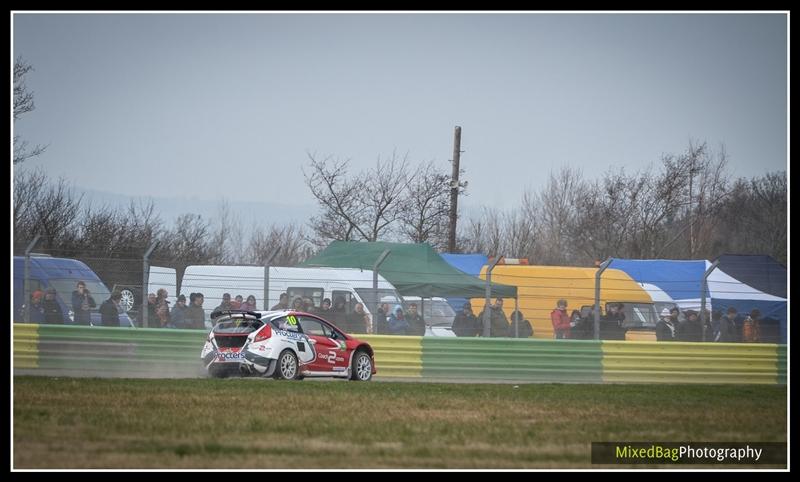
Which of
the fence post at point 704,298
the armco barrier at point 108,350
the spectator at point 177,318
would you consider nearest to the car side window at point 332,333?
the armco barrier at point 108,350

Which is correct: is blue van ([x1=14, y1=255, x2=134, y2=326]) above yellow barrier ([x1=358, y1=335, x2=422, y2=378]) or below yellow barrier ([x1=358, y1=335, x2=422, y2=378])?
above

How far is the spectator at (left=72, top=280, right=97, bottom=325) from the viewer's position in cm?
2009

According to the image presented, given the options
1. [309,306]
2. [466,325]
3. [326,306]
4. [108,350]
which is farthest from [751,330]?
[108,350]

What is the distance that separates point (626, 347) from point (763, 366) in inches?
108

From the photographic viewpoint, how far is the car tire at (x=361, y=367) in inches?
733

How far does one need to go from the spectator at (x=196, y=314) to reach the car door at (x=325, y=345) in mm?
2988

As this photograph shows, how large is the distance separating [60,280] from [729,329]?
13.3 metres

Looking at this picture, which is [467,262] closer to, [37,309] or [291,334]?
[291,334]

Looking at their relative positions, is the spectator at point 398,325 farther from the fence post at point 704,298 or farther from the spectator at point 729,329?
the spectator at point 729,329

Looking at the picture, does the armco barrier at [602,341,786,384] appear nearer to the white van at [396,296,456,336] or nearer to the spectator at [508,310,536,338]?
the spectator at [508,310,536,338]

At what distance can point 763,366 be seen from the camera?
20.9 meters

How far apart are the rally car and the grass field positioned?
0.62 meters

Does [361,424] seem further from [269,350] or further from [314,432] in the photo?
[269,350]

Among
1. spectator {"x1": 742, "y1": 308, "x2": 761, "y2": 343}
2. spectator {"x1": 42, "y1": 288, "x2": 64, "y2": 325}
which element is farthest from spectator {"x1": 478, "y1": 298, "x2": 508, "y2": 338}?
spectator {"x1": 42, "y1": 288, "x2": 64, "y2": 325}
